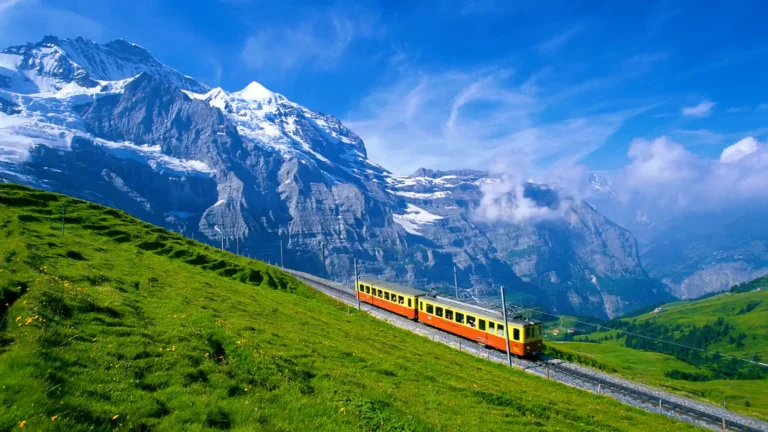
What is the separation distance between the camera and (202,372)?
14.3m

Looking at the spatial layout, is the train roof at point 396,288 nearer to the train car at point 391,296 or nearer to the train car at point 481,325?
the train car at point 391,296

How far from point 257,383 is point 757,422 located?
46.7 m

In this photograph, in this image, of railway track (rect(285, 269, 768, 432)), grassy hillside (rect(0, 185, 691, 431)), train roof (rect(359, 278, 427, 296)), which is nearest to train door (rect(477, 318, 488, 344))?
railway track (rect(285, 269, 768, 432))

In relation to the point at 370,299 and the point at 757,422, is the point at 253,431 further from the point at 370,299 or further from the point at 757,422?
the point at 370,299

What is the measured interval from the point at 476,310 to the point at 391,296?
19.5m

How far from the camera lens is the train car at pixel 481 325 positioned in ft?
146

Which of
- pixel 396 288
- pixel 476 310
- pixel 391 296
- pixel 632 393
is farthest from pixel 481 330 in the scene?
pixel 396 288

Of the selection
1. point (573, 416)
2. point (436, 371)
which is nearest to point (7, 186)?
point (436, 371)

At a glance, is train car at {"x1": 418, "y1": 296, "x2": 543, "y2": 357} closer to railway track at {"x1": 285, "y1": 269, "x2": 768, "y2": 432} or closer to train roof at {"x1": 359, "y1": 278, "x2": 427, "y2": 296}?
railway track at {"x1": 285, "y1": 269, "x2": 768, "y2": 432}

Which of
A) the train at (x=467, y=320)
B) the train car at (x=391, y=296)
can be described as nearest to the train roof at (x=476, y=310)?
the train at (x=467, y=320)

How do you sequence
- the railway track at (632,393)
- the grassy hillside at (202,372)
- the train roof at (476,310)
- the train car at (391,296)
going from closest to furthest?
the grassy hillside at (202,372), the railway track at (632,393), the train roof at (476,310), the train car at (391,296)

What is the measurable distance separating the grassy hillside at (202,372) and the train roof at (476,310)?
12936 mm

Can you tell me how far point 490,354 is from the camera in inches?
1799

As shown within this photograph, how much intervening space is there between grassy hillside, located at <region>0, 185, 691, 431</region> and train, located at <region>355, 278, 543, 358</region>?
1190cm
